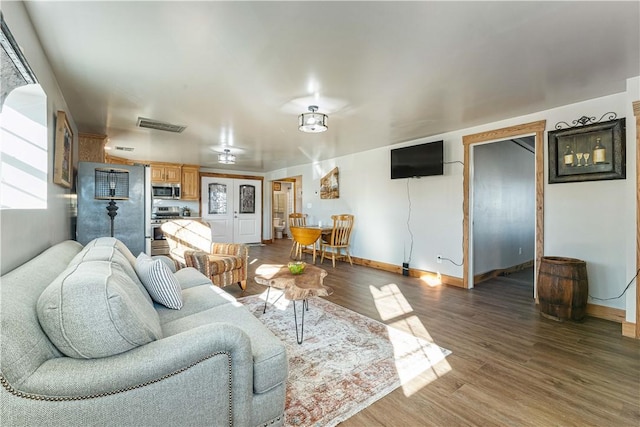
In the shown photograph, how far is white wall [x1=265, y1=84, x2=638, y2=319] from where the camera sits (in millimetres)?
2818

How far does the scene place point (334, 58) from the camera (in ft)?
6.94

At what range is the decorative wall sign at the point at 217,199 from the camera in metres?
7.62

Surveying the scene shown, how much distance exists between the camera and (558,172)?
3160 millimetres

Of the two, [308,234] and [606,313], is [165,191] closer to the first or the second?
[308,234]

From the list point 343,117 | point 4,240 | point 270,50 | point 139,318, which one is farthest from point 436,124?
point 4,240

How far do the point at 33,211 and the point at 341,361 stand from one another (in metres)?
2.21


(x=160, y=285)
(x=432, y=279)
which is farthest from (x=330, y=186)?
(x=160, y=285)

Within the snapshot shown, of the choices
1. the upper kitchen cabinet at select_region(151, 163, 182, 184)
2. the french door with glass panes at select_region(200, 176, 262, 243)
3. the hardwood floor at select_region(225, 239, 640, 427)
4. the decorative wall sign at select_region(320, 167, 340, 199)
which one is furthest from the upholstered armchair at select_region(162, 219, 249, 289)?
the french door with glass panes at select_region(200, 176, 262, 243)

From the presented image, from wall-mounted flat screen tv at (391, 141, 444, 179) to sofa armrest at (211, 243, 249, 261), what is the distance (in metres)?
2.65

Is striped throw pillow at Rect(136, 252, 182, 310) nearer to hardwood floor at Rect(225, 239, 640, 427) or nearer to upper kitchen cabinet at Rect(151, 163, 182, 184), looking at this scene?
hardwood floor at Rect(225, 239, 640, 427)

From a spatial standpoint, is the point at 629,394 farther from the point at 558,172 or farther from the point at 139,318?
the point at 139,318

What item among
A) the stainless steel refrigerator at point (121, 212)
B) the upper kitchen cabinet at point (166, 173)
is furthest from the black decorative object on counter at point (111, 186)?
the upper kitchen cabinet at point (166, 173)

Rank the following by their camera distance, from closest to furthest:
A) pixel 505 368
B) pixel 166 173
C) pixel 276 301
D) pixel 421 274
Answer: pixel 505 368, pixel 276 301, pixel 421 274, pixel 166 173

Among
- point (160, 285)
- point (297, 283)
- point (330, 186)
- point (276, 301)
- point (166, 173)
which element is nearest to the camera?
point (160, 285)
